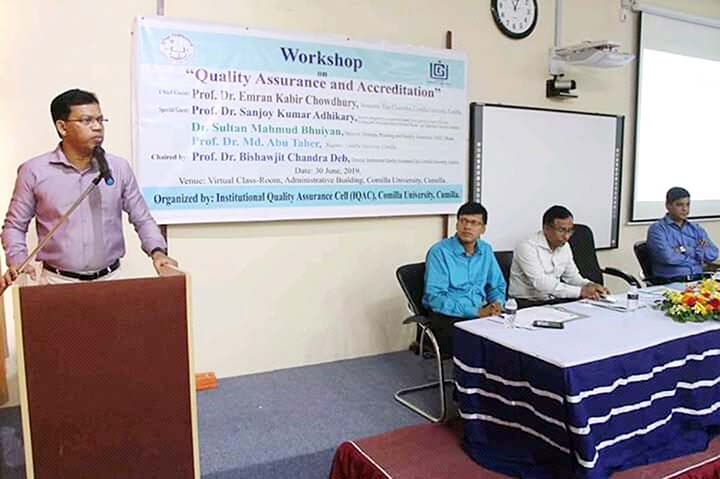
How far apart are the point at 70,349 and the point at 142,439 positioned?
327 mm

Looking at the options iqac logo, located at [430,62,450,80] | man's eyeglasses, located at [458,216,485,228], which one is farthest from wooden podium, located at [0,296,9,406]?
iqac logo, located at [430,62,450,80]

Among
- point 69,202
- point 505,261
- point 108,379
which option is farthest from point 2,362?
point 505,261

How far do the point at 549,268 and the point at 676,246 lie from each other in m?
1.17

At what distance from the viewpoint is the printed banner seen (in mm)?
2908

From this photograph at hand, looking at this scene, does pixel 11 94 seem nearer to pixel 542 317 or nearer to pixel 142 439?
pixel 142 439

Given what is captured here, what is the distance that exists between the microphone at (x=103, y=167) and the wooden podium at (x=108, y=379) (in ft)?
2.32

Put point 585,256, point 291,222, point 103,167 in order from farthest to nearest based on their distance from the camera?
1. point 585,256
2. point 291,222
3. point 103,167

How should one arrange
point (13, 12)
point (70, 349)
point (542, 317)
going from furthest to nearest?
point (13, 12) → point (542, 317) → point (70, 349)

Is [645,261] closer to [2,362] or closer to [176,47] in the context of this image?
[176,47]

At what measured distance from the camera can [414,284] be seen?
3.06m

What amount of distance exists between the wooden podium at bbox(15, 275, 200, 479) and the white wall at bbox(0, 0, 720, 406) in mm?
1436

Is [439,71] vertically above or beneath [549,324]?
above

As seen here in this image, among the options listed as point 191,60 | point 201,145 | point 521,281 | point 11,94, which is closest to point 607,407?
point 521,281

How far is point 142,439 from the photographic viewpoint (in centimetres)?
164
